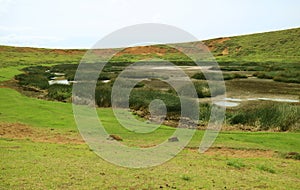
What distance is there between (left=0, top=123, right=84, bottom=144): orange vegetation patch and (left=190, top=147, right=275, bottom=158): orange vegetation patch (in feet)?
18.9

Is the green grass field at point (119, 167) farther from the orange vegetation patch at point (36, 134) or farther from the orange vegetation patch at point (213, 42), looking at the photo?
the orange vegetation patch at point (213, 42)

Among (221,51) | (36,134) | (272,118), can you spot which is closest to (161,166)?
(36,134)

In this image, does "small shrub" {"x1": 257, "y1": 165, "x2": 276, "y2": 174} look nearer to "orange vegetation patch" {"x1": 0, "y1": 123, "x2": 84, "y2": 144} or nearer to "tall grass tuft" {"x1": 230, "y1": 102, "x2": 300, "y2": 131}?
"orange vegetation patch" {"x1": 0, "y1": 123, "x2": 84, "y2": 144}

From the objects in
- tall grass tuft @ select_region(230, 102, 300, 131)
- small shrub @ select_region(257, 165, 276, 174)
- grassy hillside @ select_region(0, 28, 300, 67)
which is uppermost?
grassy hillside @ select_region(0, 28, 300, 67)

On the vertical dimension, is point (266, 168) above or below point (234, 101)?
below

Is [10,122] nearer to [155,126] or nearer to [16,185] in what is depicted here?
[155,126]

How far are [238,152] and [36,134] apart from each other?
9.59 meters

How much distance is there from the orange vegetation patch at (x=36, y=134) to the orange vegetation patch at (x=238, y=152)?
5.77 meters

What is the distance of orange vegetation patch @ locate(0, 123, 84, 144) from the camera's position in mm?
17984

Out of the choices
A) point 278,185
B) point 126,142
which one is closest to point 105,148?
point 126,142

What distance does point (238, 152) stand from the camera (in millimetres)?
17484

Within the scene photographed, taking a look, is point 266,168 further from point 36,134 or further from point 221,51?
point 221,51

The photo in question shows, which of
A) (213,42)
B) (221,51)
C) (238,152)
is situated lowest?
(238,152)

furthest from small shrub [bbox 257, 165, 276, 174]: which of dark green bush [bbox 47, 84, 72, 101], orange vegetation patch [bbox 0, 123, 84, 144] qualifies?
dark green bush [bbox 47, 84, 72, 101]
